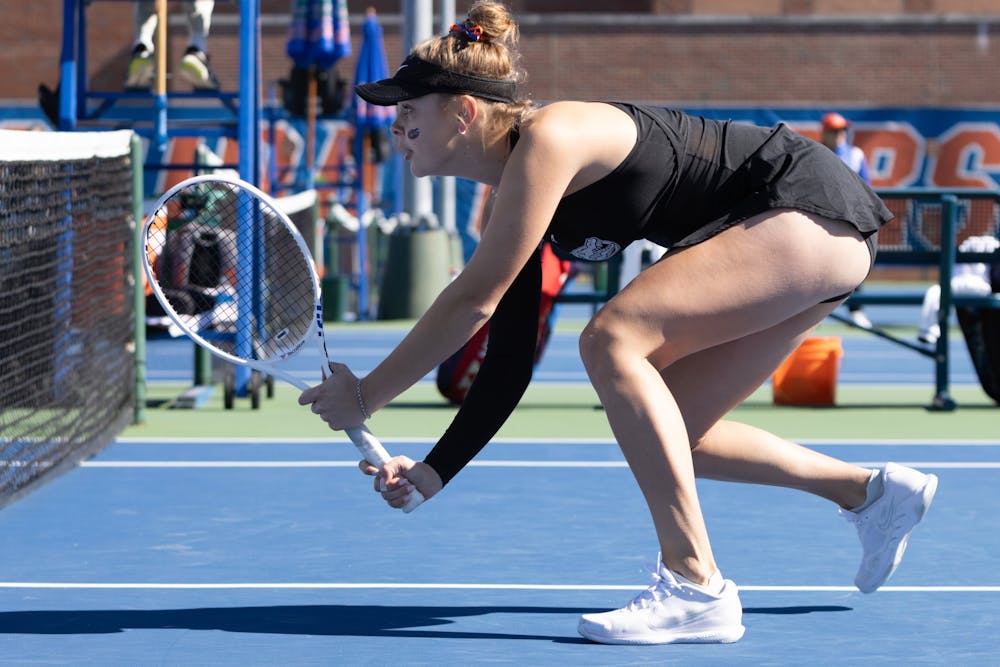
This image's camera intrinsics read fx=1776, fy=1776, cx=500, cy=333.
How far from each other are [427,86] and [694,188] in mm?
712

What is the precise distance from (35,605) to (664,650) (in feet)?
5.78

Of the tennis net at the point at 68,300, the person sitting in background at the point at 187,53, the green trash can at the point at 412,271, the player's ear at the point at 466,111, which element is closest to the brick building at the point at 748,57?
the green trash can at the point at 412,271

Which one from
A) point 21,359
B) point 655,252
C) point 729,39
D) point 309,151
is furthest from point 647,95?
point 21,359

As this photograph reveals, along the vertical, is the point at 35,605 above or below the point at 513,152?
below

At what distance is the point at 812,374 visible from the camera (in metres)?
10.4

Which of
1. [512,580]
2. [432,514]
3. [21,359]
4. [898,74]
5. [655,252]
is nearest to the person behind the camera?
[512,580]

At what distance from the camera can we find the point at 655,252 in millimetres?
10422

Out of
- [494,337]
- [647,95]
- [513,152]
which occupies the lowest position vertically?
[647,95]

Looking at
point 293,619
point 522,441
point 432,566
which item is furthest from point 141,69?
point 293,619

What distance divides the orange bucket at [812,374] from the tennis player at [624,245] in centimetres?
589

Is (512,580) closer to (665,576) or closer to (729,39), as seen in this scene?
(665,576)

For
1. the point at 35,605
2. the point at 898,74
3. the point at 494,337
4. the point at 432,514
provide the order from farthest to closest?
Answer: 1. the point at 898,74
2. the point at 432,514
3. the point at 35,605
4. the point at 494,337

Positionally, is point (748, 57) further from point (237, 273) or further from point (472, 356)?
point (237, 273)

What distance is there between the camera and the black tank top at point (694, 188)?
428cm
